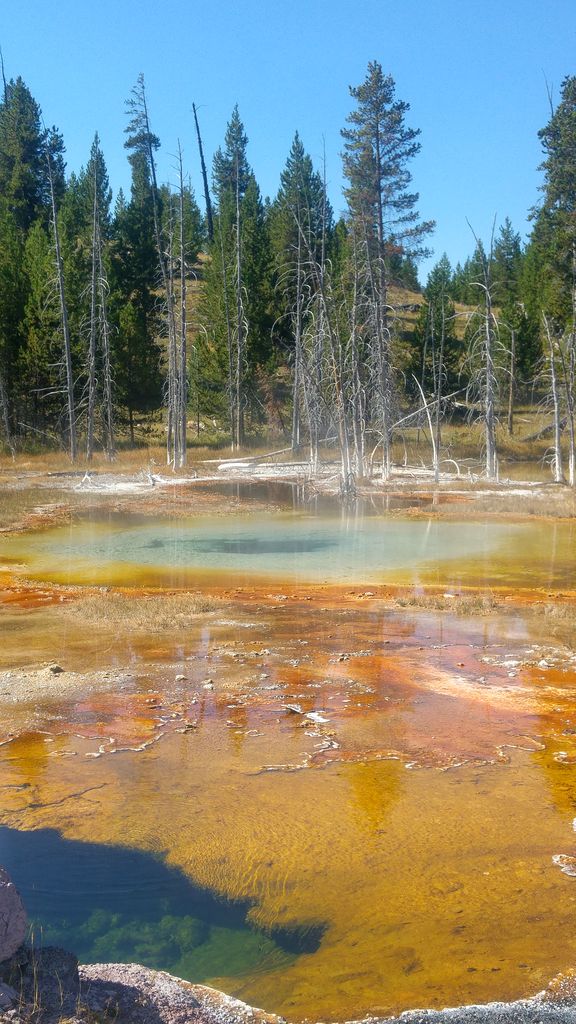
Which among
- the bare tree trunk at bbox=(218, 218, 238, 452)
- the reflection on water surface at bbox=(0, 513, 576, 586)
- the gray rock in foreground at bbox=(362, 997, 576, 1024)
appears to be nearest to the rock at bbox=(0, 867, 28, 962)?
the gray rock in foreground at bbox=(362, 997, 576, 1024)

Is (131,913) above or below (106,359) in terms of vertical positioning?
below

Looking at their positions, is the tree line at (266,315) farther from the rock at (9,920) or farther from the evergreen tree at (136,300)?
the rock at (9,920)

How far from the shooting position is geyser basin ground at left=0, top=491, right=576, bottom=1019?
4.89 meters

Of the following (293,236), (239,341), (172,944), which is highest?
(293,236)

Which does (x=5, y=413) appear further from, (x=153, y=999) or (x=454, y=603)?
(x=153, y=999)

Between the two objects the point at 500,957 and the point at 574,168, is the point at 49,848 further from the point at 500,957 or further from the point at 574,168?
the point at 574,168

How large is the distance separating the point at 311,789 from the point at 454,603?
7.15 m

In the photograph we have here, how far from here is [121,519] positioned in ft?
80.4

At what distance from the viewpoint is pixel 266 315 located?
46875 millimetres

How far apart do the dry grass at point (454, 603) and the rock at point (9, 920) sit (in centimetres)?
986

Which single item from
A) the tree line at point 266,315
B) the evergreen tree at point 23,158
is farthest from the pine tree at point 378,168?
the evergreen tree at point 23,158

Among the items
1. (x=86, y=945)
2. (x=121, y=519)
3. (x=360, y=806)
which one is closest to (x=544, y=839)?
(x=360, y=806)

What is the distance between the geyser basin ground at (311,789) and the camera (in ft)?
16.1

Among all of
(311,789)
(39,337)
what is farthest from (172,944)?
(39,337)
